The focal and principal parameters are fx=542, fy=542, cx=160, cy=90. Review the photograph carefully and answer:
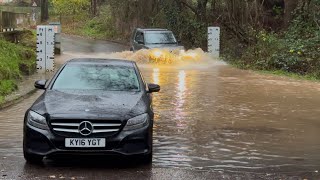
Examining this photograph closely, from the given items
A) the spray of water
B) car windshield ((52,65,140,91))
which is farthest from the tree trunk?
car windshield ((52,65,140,91))

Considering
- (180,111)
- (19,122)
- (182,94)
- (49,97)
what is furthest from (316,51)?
(49,97)

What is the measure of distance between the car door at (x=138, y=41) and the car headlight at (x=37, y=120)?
18.1 m

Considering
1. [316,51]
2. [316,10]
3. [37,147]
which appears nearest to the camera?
[37,147]

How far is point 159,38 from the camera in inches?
1008

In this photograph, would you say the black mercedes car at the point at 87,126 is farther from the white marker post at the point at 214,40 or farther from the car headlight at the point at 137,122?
the white marker post at the point at 214,40

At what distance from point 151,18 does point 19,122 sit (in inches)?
1104

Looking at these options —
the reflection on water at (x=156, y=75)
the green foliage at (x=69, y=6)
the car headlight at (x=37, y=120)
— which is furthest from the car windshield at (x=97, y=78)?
the green foliage at (x=69, y=6)

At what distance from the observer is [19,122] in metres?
10.8

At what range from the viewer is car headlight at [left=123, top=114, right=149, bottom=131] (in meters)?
7.15

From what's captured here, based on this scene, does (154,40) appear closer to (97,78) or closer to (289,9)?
(289,9)

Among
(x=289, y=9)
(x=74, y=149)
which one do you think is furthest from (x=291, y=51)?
(x=74, y=149)

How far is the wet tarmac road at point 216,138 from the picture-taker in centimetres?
737

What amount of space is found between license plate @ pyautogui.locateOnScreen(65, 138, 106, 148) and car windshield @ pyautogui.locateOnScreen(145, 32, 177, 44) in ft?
60.0

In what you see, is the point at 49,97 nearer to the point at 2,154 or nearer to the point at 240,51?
the point at 2,154
